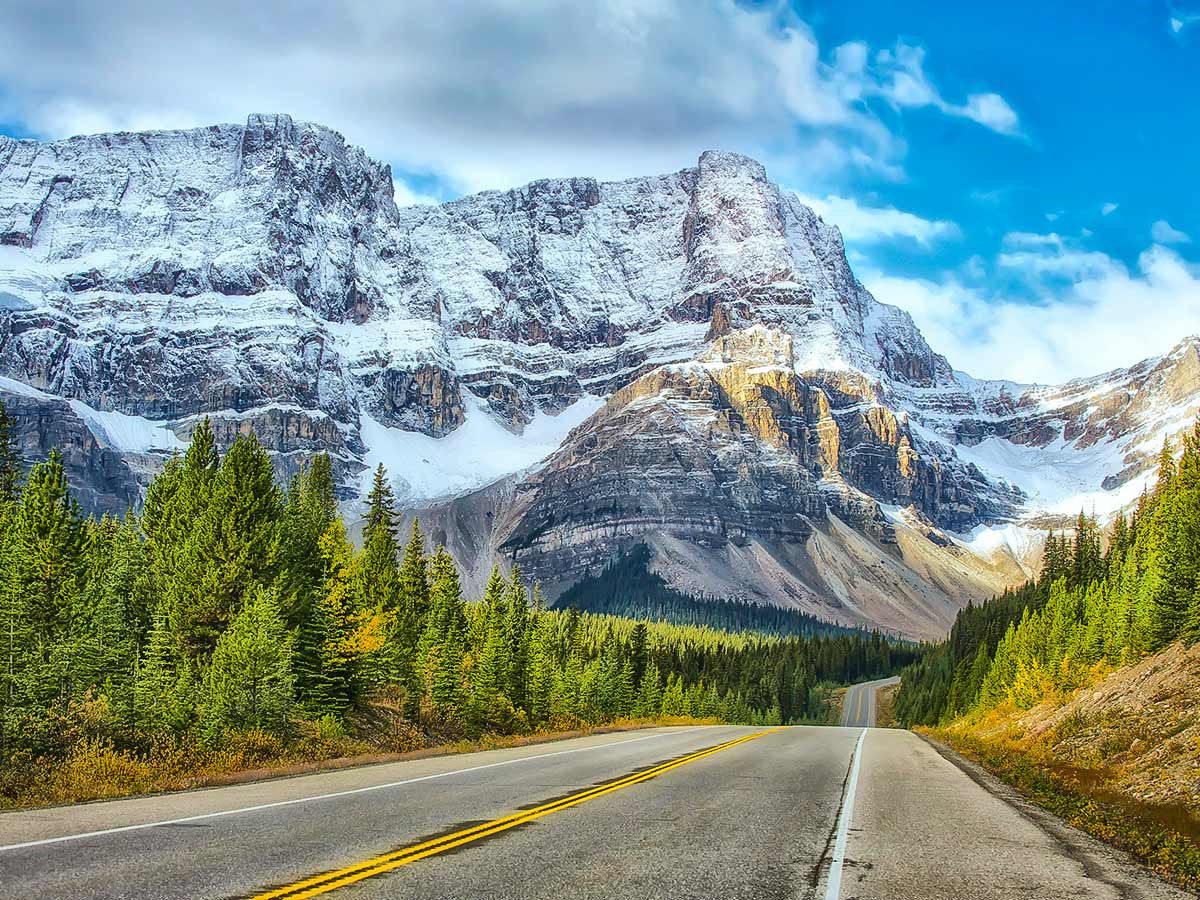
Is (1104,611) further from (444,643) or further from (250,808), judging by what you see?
(250,808)

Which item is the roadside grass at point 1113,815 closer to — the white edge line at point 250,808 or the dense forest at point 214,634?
the white edge line at point 250,808

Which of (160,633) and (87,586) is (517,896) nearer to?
(160,633)

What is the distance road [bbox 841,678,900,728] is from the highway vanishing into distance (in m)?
147

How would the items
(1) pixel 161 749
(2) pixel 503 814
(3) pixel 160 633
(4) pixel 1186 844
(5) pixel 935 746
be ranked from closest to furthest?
(4) pixel 1186 844, (2) pixel 503 814, (1) pixel 161 749, (3) pixel 160 633, (5) pixel 935 746

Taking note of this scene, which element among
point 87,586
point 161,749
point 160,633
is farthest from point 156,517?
point 161,749

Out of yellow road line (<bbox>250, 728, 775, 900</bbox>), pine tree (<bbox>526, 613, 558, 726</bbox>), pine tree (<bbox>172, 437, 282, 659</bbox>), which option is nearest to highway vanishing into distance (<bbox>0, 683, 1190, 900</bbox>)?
yellow road line (<bbox>250, 728, 775, 900</bbox>)

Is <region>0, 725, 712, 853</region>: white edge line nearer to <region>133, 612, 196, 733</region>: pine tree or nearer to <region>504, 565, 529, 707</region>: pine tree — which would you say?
<region>133, 612, 196, 733</region>: pine tree

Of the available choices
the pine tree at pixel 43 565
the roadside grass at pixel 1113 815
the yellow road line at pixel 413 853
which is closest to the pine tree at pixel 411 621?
the pine tree at pixel 43 565

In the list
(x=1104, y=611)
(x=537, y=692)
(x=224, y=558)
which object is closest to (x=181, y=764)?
(x=224, y=558)

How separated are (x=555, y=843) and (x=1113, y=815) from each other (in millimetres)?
9822

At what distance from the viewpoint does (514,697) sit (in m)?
43.5

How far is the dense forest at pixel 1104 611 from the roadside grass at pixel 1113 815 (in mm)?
16264

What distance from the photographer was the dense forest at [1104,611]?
42281 millimetres

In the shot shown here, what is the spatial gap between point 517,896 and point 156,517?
1941 inches
